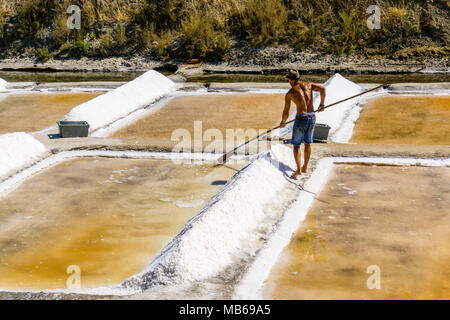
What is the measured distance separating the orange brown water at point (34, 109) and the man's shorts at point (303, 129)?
5465 mm

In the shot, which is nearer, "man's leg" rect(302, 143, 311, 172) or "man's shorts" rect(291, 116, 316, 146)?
"man's shorts" rect(291, 116, 316, 146)

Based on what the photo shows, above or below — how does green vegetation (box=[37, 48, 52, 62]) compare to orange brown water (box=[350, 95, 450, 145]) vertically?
above

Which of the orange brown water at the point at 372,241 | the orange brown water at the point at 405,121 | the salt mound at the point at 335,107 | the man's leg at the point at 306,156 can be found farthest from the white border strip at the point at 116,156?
the orange brown water at the point at 405,121

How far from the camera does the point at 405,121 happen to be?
10.5m

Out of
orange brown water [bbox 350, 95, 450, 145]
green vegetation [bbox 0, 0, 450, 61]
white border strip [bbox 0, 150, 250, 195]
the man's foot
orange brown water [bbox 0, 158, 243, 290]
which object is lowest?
orange brown water [bbox 0, 158, 243, 290]

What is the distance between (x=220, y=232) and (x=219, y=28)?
15.5 metres

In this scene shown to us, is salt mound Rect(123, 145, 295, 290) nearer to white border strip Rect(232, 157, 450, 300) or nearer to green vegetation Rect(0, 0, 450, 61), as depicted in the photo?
white border strip Rect(232, 157, 450, 300)

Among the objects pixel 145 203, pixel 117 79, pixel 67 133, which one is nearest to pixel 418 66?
pixel 117 79

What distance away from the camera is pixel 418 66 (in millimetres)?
17391

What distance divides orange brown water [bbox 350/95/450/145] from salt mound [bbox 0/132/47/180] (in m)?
4.84

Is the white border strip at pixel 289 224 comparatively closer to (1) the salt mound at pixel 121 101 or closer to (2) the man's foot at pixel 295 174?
(2) the man's foot at pixel 295 174

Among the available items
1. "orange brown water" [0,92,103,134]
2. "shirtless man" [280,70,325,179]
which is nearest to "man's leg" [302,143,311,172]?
"shirtless man" [280,70,325,179]

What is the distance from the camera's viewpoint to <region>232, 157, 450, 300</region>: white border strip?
4926 millimetres
